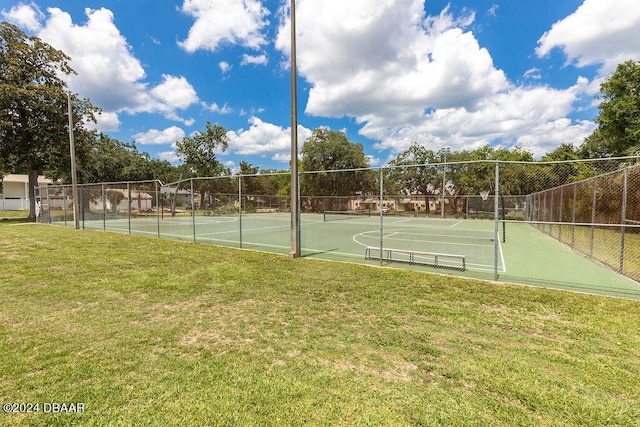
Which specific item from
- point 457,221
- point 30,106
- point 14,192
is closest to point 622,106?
point 457,221

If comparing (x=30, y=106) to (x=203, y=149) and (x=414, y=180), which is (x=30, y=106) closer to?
(x=203, y=149)

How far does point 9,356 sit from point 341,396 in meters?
3.34

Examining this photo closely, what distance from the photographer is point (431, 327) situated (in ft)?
12.7

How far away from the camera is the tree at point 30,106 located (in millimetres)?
20531

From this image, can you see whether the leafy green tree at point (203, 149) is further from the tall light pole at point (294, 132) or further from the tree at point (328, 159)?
the tall light pole at point (294, 132)

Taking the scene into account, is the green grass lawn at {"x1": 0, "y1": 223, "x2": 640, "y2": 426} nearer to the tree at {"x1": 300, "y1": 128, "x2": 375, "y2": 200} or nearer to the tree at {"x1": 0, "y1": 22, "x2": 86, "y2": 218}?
the tree at {"x1": 0, "y1": 22, "x2": 86, "y2": 218}

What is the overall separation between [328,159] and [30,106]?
3046 cm

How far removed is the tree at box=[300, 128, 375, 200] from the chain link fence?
4566 mm

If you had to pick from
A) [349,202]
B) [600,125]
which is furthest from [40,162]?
[600,125]

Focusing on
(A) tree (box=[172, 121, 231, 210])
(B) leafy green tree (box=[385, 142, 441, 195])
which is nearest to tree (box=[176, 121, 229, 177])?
(A) tree (box=[172, 121, 231, 210])

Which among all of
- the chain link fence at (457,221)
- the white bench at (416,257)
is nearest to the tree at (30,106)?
the chain link fence at (457,221)

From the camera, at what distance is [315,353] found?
3.18 metres

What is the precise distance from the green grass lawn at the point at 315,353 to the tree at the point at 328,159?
32.7m

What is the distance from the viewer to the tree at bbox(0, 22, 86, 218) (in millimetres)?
20531
